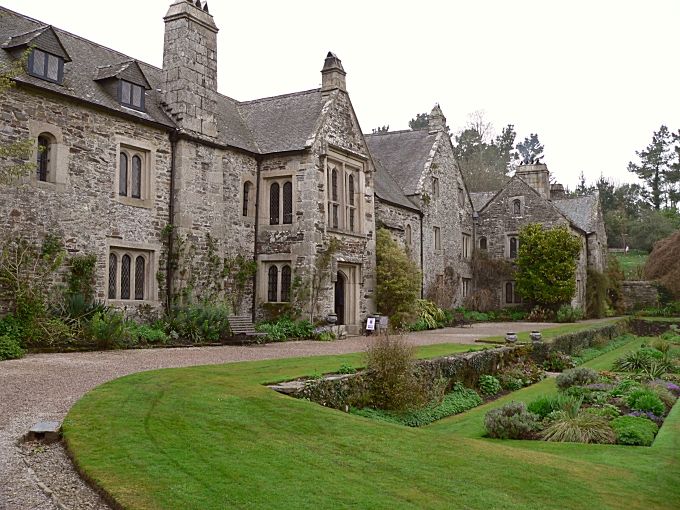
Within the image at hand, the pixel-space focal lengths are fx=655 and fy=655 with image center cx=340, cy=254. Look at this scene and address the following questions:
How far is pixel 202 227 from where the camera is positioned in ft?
68.2

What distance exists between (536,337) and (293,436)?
14528mm

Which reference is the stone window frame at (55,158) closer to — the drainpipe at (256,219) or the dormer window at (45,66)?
the dormer window at (45,66)

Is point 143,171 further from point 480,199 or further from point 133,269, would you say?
point 480,199

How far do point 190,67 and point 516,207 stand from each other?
26363mm

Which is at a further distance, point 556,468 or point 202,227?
point 202,227

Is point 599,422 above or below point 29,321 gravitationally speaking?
below

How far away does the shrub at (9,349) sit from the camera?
43.7 ft

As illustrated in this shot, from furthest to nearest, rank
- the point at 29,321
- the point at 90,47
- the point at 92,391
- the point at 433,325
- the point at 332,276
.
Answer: the point at 433,325 < the point at 332,276 < the point at 90,47 < the point at 29,321 < the point at 92,391

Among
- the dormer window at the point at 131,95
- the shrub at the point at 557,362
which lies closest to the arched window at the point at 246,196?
the dormer window at the point at 131,95

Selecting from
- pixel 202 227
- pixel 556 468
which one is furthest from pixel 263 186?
pixel 556 468

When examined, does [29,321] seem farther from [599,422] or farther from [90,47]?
[599,422]

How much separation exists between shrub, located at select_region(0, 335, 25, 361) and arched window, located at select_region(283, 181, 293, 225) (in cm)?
1127

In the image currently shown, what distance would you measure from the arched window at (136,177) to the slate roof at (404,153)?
16.8m

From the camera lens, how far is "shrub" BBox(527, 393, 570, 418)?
39.6 ft
